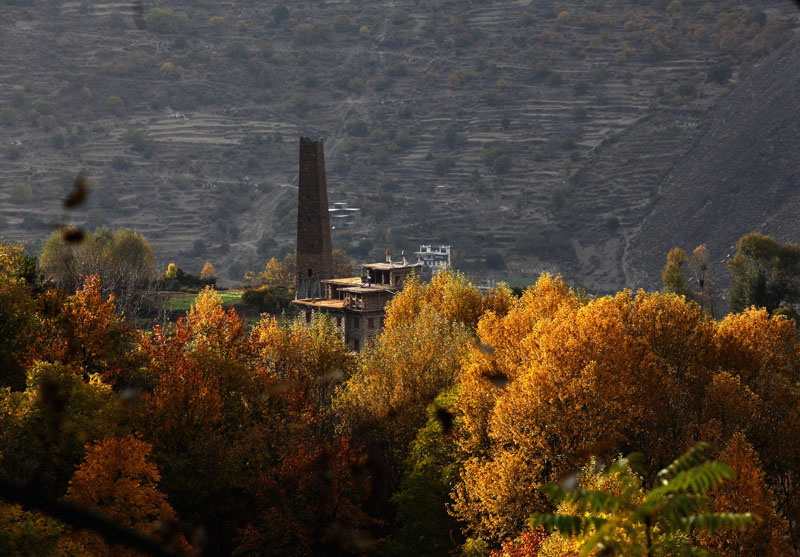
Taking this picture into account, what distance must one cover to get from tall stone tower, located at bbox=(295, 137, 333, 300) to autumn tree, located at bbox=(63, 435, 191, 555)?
Result: 58758 mm

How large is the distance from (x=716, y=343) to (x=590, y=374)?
14.5 metres

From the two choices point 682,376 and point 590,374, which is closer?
point 590,374

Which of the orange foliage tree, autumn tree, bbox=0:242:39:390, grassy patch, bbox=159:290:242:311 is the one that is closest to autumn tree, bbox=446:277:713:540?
the orange foliage tree

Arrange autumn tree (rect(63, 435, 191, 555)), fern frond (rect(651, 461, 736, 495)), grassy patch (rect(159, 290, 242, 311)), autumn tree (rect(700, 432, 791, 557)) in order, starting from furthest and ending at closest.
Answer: grassy patch (rect(159, 290, 242, 311)) → autumn tree (rect(63, 435, 191, 555)) → autumn tree (rect(700, 432, 791, 557)) → fern frond (rect(651, 461, 736, 495))

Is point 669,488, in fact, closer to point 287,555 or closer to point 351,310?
point 287,555

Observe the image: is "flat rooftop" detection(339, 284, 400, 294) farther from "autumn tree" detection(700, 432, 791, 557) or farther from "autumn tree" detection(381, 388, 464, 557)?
"autumn tree" detection(700, 432, 791, 557)

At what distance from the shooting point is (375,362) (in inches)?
2304

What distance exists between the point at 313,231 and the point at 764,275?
4938 cm

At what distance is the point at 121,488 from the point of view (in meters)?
37.8

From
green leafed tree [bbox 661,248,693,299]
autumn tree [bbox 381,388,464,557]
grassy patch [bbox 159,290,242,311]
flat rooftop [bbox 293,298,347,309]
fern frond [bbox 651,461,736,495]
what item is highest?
green leafed tree [bbox 661,248,693,299]

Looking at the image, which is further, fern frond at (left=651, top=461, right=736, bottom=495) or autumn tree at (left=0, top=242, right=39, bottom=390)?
autumn tree at (left=0, top=242, right=39, bottom=390)

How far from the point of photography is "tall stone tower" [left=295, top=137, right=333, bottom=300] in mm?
97812

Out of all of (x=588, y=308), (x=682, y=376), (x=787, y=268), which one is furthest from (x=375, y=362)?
(x=787, y=268)

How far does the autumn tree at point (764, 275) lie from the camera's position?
104812mm
